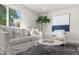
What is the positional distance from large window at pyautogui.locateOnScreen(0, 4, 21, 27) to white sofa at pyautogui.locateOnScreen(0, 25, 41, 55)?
171 millimetres

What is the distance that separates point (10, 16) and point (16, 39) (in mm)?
609

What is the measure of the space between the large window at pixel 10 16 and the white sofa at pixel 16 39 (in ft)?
0.56

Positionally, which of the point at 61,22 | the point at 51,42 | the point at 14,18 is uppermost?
the point at 14,18

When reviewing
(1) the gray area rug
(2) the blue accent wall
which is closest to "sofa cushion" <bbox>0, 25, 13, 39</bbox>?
(1) the gray area rug

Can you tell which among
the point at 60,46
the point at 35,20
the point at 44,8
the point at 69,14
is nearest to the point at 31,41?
the point at 35,20

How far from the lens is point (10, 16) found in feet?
7.05

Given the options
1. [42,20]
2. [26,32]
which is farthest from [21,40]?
[42,20]

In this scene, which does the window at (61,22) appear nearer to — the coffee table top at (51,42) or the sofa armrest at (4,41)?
the coffee table top at (51,42)

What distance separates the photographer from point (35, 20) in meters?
2.16

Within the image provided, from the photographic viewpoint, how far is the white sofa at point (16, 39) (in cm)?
178

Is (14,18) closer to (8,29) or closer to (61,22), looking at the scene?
(8,29)
